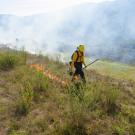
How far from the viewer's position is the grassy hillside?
958cm

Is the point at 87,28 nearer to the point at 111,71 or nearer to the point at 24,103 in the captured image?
the point at 111,71

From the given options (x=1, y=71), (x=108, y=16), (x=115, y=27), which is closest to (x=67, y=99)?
(x=1, y=71)

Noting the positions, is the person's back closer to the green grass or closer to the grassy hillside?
the grassy hillside

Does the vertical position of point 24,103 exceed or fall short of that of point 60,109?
it exceeds it

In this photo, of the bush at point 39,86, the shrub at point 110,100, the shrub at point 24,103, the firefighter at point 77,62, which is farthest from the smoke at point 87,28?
the shrub at point 110,100

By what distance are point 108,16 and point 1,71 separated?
12390 cm

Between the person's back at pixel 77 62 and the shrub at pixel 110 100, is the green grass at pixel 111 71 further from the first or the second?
the shrub at pixel 110 100

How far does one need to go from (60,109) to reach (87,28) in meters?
122

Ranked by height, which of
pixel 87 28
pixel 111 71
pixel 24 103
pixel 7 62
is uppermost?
pixel 87 28

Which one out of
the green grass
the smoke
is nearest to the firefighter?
the green grass

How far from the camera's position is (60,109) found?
10.6 meters

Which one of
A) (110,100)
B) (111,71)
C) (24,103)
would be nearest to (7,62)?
(24,103)

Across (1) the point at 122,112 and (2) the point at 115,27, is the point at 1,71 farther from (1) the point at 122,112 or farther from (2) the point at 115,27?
A: (2) the point at 115,27

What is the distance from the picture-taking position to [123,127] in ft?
31.4
